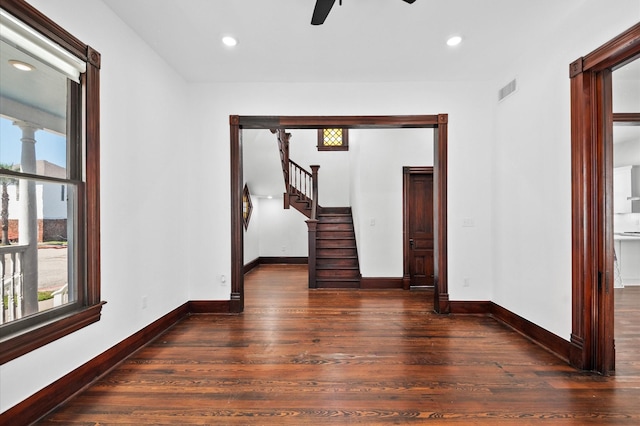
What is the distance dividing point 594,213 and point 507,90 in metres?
1.79

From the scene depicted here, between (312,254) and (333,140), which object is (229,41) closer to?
(312,254)

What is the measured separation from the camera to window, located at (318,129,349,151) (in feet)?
26.9

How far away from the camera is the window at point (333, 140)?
8.19 m

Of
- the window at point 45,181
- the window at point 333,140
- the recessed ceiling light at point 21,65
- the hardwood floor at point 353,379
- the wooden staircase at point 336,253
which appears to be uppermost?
the window at point 333,140

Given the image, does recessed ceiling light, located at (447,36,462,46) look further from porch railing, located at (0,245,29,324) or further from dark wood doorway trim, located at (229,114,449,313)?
porch railing, located at (0,245,29,324)

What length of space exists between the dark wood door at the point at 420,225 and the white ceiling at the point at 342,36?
76.7 inches

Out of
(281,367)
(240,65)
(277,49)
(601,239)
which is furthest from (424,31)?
(281,367)

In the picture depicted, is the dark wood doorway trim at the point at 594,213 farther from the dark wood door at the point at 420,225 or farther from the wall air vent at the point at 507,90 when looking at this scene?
the dark wood door at the point at 420,225

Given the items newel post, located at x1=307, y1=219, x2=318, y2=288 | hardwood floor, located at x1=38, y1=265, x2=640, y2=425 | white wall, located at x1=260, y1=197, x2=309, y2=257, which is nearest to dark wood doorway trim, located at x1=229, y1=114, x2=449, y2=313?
hardwood floor, located at x1=38, y1=265, x2=640, y2=425

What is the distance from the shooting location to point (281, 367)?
8.20ft

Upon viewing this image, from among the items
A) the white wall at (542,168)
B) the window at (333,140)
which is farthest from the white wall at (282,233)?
the white wall at (542,168)

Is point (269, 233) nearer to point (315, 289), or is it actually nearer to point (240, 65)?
point (315, 289)

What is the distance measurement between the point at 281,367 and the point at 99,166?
2.15 m

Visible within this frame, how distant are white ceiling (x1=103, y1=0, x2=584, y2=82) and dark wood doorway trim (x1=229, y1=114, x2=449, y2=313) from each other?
48 cm
